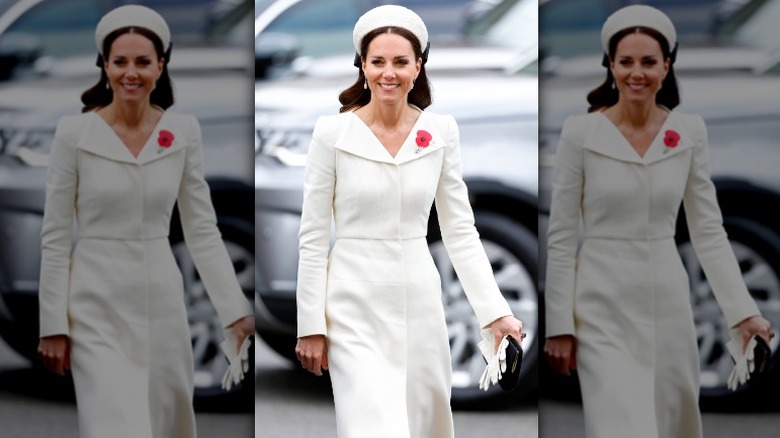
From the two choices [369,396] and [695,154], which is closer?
[369,396]

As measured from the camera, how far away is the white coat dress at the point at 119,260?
5.48 m

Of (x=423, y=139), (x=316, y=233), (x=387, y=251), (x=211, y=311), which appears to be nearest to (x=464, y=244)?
(x=387, y=251)

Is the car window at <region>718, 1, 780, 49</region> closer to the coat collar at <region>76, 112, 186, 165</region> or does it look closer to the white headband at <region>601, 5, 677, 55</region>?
the white headband at <region>601, 5, 677, 55</region>

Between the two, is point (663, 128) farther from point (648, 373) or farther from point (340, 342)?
point (340, 342)

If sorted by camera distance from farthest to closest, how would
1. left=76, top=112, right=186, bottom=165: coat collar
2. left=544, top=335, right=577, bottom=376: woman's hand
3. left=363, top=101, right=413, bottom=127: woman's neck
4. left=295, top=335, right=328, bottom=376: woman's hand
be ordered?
left=544, top=335, right=577, bottom=376: woman's hand → left=76, top=112, right=186, bottom=165: coat collar → left=363, top=101, right=413, bottom=127: woman's neck → left=295, top=335, right=328, bottom=376: woman's hand

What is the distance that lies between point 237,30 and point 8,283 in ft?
4.93

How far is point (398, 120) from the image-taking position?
4.82m

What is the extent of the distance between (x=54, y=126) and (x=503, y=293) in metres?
2.09

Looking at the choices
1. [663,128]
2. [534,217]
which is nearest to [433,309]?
[534,217]

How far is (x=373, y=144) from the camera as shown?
471 centimetres

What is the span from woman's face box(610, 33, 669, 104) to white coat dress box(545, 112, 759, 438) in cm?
18

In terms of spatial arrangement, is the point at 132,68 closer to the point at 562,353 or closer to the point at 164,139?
the point at 164,139

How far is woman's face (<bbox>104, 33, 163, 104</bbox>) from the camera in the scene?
5.56 metres

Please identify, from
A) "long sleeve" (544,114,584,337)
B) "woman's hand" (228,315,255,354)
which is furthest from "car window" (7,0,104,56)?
"long sleeve" (544,114,584,337)
